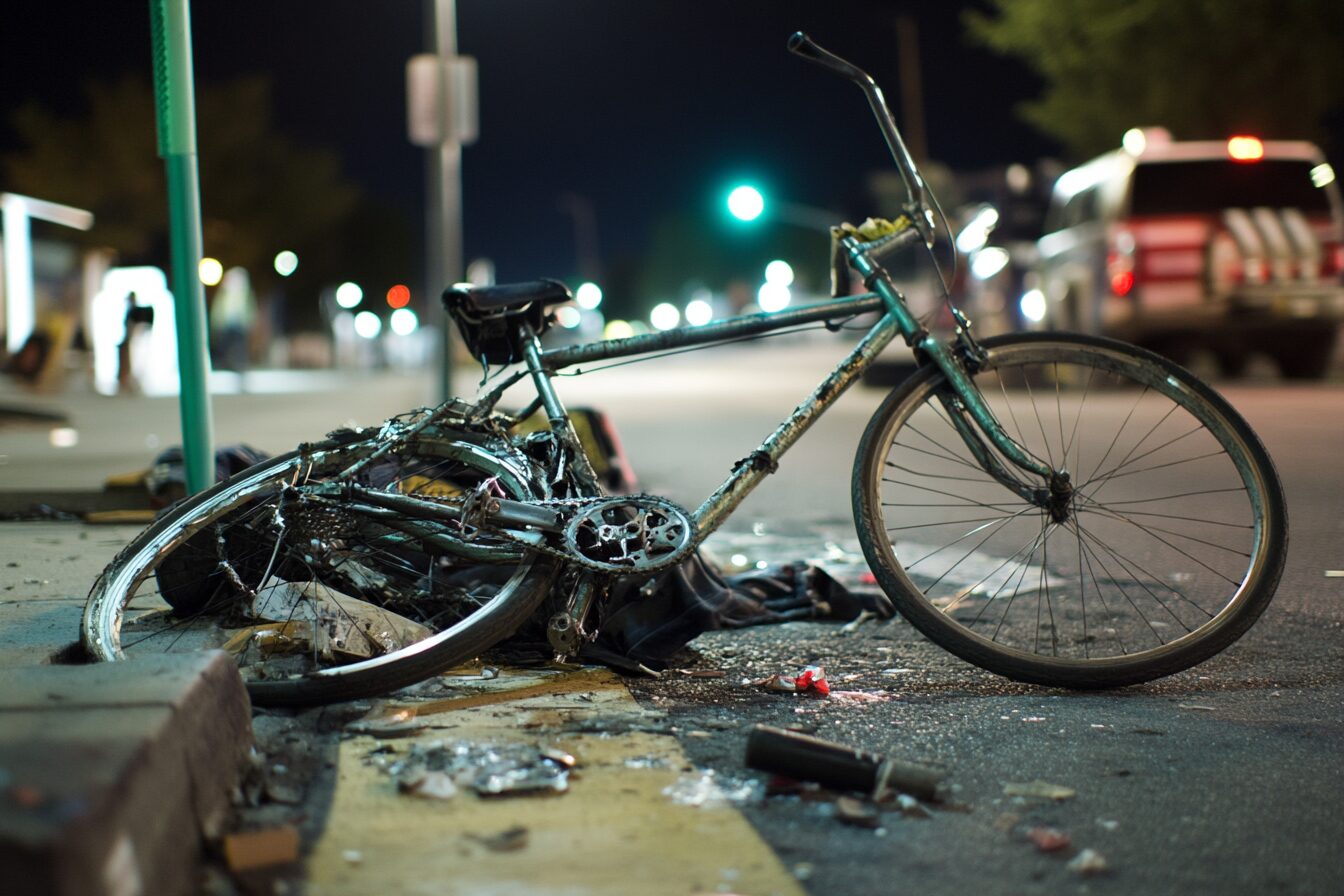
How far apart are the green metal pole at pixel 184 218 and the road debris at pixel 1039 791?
11.7 ft

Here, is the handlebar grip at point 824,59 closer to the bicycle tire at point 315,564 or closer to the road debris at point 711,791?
the bicycle tire at point 315,564

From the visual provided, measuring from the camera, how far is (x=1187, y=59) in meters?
27.4

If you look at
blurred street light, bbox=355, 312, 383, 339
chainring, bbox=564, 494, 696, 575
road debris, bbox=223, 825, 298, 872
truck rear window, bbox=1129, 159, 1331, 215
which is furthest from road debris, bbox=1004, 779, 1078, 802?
blurred street light, bbox=355, 312, 383, 339

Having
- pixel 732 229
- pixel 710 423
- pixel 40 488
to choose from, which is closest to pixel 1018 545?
pixel 40 488

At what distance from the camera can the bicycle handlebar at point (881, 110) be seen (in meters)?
3.85

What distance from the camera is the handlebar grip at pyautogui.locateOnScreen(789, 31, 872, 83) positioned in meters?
3.87

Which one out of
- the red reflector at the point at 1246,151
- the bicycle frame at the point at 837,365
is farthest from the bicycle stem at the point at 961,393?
the red reflector at the point at 1246,151

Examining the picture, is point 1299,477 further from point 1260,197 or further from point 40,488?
point 1260,197

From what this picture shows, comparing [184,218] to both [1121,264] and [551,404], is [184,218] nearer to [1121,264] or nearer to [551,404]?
[551,404]

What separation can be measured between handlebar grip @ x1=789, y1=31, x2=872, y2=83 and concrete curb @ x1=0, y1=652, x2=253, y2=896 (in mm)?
2250

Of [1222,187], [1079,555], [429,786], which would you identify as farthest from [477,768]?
[1222,187]

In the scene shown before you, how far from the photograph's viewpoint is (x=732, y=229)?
5138 inches

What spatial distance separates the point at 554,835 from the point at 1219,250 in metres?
13.3

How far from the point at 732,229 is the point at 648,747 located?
129310 millimetres
